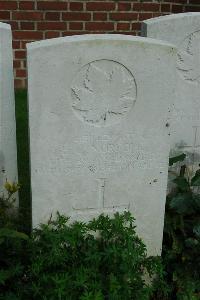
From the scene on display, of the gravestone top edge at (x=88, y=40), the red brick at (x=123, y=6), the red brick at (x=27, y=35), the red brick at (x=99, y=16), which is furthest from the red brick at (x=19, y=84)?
the gravestone top edge at (x=88, y=40)

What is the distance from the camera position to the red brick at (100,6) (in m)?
4.83

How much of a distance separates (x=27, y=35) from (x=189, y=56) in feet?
8.17

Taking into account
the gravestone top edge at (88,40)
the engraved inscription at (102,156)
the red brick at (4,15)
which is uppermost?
the red brick at (4,15)

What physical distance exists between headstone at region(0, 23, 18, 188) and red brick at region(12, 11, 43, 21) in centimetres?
250

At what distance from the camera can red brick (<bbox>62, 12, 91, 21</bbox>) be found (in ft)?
15.9

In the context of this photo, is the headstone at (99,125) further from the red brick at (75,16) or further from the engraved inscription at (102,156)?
the red brick at (75,16)

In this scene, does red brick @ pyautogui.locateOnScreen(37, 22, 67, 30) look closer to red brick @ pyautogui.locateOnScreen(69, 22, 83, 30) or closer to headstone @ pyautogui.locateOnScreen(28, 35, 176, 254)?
red brick @ pyautogui.locateOnScreen(69, 22, 83, 30)

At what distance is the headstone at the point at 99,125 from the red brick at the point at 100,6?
9.05 ft

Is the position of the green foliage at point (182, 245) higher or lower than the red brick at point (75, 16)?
lower

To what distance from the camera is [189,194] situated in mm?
2912

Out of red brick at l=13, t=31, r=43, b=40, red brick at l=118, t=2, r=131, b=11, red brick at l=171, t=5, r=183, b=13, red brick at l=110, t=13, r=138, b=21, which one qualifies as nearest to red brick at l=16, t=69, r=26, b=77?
red brick at l=13, t=31, r=43, b=40

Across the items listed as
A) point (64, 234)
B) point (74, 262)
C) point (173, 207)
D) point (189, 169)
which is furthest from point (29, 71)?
point (189, 169)

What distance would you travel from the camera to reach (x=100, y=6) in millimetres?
4852

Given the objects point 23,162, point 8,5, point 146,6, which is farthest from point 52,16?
point 23,162
